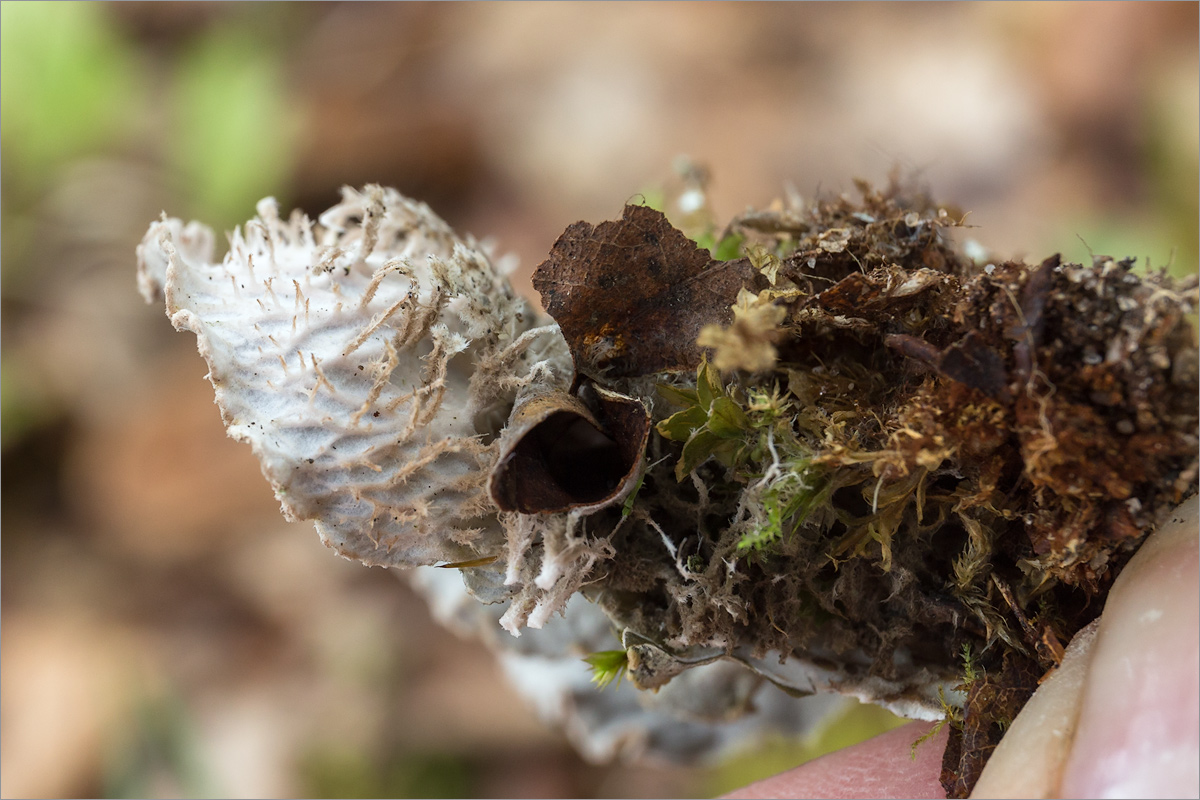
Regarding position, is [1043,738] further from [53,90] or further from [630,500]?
[53,90]

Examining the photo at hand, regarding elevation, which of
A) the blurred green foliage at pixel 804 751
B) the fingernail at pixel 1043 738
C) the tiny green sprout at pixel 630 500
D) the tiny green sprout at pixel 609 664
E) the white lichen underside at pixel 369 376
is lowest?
the blurred green foliage at pixel 804 751

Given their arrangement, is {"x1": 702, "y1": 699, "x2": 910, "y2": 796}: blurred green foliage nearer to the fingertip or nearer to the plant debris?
the fingertip

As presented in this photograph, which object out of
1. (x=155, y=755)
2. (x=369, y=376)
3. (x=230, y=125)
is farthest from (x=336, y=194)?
(x=369, y=376)

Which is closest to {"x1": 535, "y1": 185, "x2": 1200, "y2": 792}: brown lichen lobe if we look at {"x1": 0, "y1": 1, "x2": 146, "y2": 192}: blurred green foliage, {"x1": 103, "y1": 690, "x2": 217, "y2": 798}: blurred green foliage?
{"x1": 103, "y1": 690, "x2": 217, "y2": 798}: blurred green foliage

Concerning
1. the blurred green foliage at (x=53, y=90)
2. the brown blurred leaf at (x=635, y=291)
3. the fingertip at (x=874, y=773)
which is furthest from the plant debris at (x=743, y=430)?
the blurred green foliage at (x=53, y=90)

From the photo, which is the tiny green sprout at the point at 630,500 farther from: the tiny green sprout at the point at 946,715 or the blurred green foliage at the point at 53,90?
the blurred green foliage at the point at 53,90

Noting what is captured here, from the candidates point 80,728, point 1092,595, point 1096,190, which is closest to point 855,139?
point 1096,190

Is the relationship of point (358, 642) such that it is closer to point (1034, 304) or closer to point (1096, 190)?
point (1034, 304)

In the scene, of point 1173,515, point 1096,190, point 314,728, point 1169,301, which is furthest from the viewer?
point 1096,190
